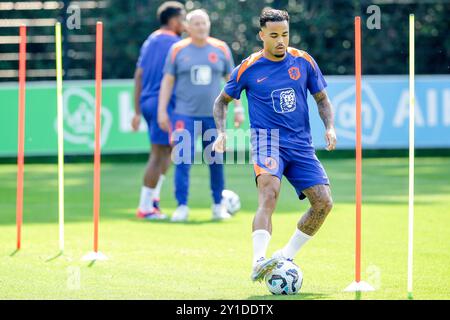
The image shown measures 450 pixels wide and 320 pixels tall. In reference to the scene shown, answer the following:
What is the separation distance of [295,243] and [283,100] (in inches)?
42.4

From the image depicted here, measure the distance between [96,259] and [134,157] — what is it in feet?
36.4

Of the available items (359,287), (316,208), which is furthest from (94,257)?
(359,287)

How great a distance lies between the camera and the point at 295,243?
7.96 meters

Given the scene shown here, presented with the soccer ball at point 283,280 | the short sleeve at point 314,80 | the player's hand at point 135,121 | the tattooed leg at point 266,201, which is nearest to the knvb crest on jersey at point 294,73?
the short sleeve at point 314,80

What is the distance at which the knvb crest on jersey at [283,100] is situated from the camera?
7.93m

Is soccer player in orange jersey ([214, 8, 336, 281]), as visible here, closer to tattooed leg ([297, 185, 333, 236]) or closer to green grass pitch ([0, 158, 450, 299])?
tattooed leg ([297, 185, 333, 236])

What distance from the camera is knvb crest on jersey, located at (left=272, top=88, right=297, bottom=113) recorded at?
793 centimetres

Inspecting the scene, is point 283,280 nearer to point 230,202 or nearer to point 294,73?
point 294,73

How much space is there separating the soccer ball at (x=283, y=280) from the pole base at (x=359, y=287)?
0.36 metres

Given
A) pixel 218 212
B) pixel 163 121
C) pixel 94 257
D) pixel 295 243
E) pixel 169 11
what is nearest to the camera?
pixel 295 243

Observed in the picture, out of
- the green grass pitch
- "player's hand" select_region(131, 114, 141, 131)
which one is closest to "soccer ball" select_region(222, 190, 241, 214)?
the green grass pitch

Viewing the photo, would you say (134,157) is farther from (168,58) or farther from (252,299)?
(252,299)

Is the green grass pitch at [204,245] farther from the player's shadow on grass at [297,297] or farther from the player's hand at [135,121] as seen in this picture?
the player's hand at [135,121]
